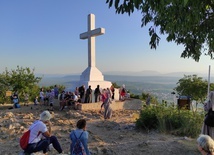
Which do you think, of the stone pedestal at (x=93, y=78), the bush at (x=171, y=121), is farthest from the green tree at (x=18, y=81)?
the bush at (x=171, y=121)

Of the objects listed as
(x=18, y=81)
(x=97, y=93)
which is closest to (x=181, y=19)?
(x=97, y=93)

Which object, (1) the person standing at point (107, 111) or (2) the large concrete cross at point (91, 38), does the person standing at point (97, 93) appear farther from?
(1) the person standing at point (107, 111)

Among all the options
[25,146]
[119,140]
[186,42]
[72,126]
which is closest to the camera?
[25,146]

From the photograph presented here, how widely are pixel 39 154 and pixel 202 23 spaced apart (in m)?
4.75

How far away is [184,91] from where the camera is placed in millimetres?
28188

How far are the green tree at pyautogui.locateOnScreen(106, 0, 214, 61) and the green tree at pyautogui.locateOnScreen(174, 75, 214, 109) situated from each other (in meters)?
21.6

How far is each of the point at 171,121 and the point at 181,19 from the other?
5000 millimetres

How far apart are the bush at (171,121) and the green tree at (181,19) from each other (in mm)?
2336

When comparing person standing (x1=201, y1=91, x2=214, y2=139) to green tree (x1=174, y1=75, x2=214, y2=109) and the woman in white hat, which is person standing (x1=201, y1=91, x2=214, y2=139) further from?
green tree (x1=174, y1=75, x2=214, y2=109)

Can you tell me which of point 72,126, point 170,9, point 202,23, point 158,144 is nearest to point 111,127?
point 72,126

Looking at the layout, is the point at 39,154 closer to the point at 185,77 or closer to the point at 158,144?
the point at 158,144

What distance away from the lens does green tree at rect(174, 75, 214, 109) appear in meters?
27.1

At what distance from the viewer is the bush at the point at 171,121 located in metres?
7.77

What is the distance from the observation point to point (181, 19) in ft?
13.4
